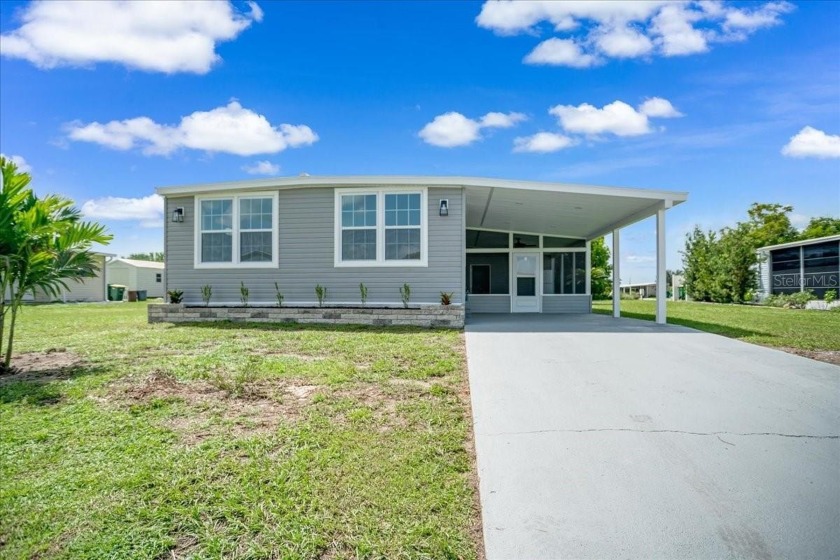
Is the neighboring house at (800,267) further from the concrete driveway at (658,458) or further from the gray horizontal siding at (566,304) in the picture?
the concrete driveway at (658,458)

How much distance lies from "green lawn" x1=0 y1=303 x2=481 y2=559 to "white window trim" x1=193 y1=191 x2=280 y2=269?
16.7 feet

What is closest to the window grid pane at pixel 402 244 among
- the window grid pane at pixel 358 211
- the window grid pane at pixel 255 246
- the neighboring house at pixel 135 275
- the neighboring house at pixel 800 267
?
the window grid pane at pixel 358 211

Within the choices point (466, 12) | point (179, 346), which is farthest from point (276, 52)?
point (179, 346)

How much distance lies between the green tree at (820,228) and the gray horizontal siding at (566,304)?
21212mm

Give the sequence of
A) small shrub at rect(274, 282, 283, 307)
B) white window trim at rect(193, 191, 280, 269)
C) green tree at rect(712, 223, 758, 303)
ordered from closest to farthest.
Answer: small shrub at rect(274, 282, 283, 307) < white window trim at rect(193, 191, 280, 269) < green tree at rect(712, 223, 758, 303)

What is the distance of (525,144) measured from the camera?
38.1ft

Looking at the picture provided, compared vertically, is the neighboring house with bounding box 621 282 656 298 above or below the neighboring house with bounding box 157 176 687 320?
below

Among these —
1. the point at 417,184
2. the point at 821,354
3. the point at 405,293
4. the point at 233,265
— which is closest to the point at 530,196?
the point at 417,184

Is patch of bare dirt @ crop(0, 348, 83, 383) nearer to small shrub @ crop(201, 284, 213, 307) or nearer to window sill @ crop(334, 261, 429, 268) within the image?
small shrub @ crop(201, 284, 213, 307)

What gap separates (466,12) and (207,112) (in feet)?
21.8

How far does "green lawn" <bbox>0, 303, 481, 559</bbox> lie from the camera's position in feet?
7.18

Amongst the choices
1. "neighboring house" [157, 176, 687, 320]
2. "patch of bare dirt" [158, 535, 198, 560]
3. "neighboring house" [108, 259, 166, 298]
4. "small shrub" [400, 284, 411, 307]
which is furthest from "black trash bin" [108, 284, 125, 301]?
"patch of bare dirt" [158, 535, 198, 560]

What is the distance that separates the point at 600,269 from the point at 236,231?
64.6 ft

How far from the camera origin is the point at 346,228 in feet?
32.6
